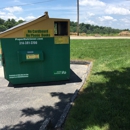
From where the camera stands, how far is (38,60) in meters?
5.78

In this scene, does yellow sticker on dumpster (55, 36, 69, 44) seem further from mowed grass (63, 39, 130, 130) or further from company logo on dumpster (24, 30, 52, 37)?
mowed grass (63, 39, 130, 130)

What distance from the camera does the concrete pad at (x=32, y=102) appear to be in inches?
147

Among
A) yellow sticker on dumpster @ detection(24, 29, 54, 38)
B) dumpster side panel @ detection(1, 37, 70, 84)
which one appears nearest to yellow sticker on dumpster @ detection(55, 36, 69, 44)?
dumpster side panel @ detection(1, 37, 70, 84)

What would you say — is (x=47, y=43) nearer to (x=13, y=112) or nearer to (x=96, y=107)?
(x=13, y=112)

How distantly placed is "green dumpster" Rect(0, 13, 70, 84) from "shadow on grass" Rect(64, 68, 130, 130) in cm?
144

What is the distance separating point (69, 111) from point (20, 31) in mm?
3014

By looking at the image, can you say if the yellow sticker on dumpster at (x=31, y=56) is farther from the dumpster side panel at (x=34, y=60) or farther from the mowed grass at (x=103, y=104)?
the mowed grass at (x=103, y=104)

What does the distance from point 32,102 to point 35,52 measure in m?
1.72

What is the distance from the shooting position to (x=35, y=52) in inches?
224

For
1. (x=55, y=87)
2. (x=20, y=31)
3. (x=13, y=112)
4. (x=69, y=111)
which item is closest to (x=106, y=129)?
(x=69, y=111)

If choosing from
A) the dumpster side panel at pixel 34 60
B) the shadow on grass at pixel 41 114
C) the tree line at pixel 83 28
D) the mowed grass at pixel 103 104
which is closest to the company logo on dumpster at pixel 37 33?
the dumpster side panel at pixel 34 60

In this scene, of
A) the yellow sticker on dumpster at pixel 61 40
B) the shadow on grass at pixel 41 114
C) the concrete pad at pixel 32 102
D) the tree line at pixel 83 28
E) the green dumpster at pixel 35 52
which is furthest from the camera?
the tree line at pixel 83 28

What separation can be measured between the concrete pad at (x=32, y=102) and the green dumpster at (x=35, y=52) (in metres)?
0.33

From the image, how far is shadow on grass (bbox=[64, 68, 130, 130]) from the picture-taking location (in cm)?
312
